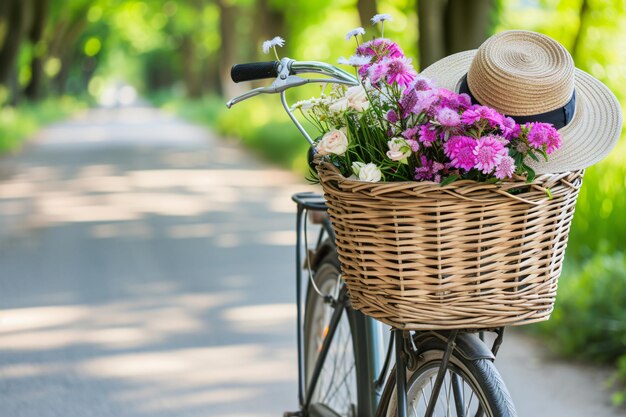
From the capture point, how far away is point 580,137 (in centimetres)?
235

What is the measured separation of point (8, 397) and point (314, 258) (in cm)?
193

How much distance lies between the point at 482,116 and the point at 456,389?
0.78m

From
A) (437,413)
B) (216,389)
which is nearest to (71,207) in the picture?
(216,389)

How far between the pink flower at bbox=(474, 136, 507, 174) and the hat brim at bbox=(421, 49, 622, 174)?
172mm

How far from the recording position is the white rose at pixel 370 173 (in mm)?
2320

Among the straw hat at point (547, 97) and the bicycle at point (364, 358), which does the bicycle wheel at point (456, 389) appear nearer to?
the bicycle at point (364, 358)

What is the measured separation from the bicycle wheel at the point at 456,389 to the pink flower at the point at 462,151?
519 millimetres

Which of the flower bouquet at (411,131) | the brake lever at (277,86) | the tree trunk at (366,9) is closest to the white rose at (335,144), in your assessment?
the flower bouquet at (411,131)

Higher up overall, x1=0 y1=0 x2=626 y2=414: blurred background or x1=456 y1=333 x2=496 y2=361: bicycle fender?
x1=456 y1=333 x2=496 y2=361: bicycle fender

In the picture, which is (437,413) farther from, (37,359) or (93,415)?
(37,359)

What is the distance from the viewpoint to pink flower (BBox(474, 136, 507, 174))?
2.16 meters

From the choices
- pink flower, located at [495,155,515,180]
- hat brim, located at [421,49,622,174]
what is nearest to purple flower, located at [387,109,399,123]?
hat brim, located at [421,49,622,174]

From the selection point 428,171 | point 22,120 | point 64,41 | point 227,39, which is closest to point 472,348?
point 428,171

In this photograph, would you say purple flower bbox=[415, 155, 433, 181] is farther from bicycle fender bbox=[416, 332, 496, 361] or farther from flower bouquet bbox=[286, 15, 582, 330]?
bicycle fender bbox=[416, 332, 496, 361]
